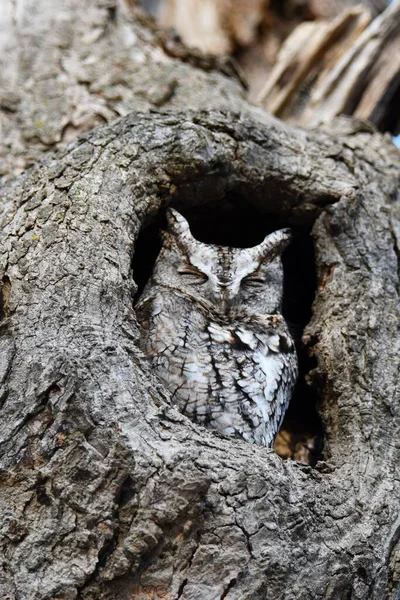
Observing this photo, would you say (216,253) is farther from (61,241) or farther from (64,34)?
(64,34)

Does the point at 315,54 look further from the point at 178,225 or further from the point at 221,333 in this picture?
the point at 221,333

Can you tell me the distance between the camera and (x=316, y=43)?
4.27 m

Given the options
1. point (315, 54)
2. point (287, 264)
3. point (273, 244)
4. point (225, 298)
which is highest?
point (315, 54)

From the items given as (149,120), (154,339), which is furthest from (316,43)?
(154,339)

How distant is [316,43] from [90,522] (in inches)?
132

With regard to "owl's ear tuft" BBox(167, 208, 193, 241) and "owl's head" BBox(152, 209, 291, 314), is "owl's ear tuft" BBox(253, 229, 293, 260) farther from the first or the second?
"owl's ear tuft" BBox(167, 208, 193, 241)

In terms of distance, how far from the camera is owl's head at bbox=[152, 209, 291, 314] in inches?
110

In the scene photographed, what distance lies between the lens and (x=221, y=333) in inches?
106

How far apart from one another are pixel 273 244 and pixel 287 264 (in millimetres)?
445

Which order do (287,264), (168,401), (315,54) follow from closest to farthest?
(168,401), (287,264), (315,54)

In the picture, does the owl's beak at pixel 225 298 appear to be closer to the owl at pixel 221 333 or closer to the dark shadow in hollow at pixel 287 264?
the owl at pixel 221 333

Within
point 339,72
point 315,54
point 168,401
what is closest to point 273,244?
point 168,401

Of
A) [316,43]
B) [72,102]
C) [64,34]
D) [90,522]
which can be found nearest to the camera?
[90,522]

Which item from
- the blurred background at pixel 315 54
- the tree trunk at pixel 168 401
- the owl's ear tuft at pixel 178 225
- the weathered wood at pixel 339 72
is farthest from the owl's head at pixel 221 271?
the weathered wood at pixel 339 72
